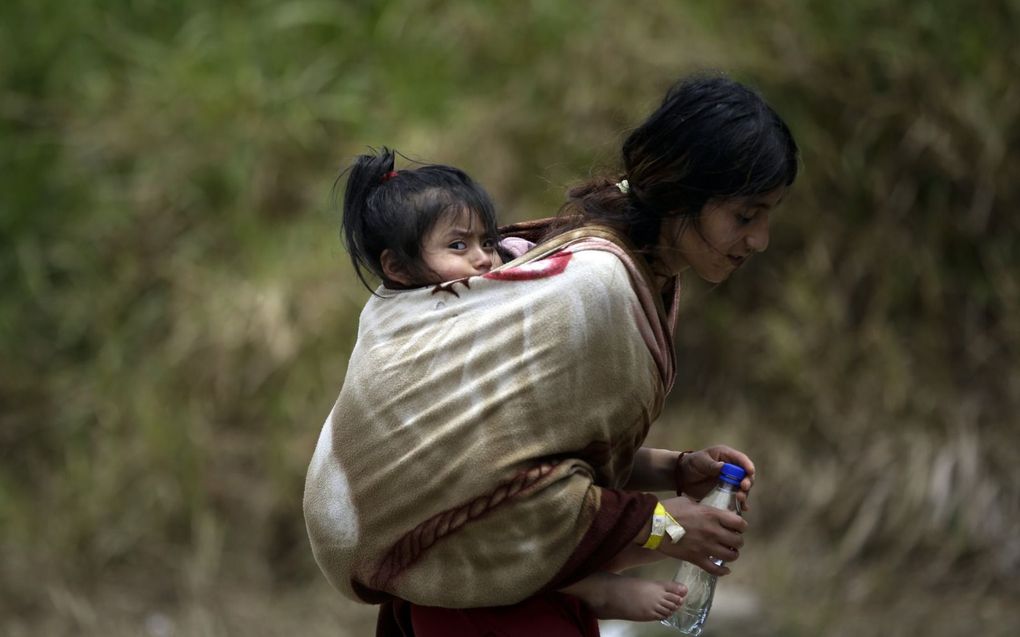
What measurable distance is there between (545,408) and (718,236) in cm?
42

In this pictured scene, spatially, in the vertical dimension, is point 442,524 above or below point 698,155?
below

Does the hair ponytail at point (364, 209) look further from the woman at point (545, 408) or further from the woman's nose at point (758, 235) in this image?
the woman's nose at point (758, 235)

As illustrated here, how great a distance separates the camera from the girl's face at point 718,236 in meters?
2.33

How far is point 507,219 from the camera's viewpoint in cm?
578

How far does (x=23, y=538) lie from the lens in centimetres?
558

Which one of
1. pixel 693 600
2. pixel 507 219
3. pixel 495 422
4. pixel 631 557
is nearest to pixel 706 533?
pixel 631 557

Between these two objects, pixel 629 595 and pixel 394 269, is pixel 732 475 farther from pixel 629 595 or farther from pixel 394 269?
pixel 394 269

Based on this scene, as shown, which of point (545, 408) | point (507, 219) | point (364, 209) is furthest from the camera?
point (507, 219)

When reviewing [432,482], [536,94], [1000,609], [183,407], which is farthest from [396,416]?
[536,94]

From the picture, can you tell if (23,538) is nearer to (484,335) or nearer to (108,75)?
(108,75)

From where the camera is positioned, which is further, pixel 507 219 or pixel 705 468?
pixel 507 219

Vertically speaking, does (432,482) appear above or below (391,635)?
above

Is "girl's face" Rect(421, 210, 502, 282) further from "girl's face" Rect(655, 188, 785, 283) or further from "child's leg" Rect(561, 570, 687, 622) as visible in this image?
"child's leg" Rect(561, 570, 687, 622)

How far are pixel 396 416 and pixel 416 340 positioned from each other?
0.42 feet
